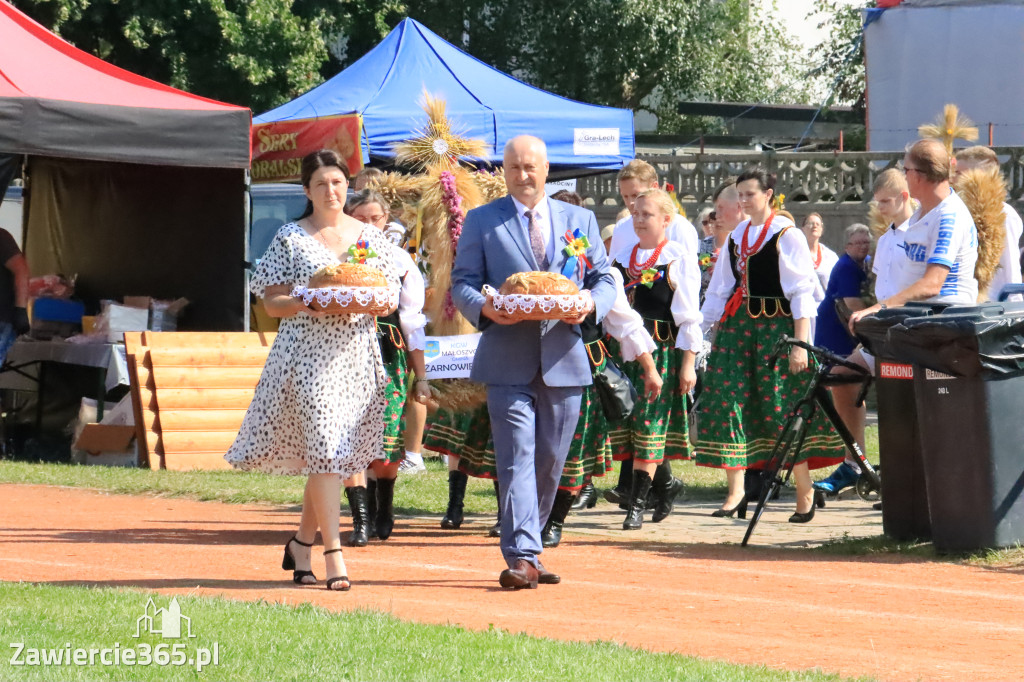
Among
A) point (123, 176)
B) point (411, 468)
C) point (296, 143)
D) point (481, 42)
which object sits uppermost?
point (481, 42)

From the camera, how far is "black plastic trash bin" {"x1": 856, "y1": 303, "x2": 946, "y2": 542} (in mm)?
8180

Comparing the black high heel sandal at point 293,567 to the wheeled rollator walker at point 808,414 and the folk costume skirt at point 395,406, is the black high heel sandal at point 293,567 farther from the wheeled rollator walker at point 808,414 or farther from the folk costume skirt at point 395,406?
the wheeled rollator walker at point 808,414

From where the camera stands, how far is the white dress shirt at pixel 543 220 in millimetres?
7004

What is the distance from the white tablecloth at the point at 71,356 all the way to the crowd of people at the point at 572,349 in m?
2.78

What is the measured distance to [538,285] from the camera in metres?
6.57

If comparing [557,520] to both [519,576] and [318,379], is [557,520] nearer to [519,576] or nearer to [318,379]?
[519,576]

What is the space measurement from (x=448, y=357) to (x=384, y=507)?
0.90 metres

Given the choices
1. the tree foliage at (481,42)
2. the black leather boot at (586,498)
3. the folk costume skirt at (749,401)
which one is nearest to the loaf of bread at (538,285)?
the folk costume skirt at (749,401)

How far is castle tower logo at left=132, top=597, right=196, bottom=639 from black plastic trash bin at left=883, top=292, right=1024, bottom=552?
3.82m

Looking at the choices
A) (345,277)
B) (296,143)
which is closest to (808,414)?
(345,277)

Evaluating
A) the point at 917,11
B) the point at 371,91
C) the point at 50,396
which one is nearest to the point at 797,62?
the point at 917,11

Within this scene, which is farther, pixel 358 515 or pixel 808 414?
pixel 808 414

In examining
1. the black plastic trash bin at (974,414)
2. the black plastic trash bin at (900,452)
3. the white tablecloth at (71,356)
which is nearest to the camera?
the black plastic trash bin at (974,414)

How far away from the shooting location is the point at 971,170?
29.3ft
